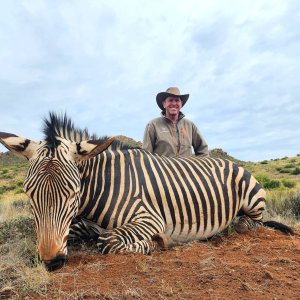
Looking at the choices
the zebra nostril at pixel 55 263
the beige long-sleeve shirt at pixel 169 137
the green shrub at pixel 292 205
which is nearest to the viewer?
the zebra nostril at pixel 55 263

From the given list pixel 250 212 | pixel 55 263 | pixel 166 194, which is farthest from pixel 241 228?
pixel 55 263

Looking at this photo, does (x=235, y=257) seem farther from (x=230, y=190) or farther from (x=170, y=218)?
(x=230, y=190)

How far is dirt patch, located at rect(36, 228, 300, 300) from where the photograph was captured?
2500 millimetres

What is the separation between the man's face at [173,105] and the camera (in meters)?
6.69

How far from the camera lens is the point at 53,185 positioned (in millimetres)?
3186

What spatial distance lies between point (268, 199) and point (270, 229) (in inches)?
187

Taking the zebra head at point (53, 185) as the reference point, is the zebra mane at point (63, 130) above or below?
above

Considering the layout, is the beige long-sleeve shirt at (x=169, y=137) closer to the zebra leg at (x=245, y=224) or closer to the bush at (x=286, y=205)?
the zebra leg at (x=245, y=224)

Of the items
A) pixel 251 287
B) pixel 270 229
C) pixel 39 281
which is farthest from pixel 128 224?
pixel 270 229

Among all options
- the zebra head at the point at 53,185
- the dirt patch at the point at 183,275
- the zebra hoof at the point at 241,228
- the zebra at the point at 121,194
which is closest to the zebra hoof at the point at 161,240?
the zebra at the point at 121,194

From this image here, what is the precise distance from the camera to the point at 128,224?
12.5ft

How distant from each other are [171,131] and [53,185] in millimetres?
3796

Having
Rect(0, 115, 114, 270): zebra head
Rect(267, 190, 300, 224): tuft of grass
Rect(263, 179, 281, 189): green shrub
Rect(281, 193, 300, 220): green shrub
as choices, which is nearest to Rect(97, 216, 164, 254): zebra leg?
Rect(0, 115, 114, 270): zebra head

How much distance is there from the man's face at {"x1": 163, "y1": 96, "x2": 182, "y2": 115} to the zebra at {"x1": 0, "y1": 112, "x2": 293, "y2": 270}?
1628mm
